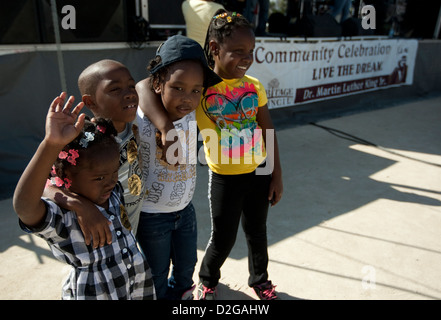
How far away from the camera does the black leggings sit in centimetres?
194

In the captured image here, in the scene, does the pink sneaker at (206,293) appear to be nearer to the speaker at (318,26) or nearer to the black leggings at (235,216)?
the black leggings at (235,216)

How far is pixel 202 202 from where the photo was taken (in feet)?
11.6

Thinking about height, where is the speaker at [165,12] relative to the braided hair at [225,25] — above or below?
above

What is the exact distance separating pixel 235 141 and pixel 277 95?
15.4 ft

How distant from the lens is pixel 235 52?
179cm

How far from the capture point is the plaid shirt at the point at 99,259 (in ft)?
3.96

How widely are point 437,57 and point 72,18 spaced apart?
9.74 m

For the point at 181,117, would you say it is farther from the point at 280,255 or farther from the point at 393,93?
the point at 393,93

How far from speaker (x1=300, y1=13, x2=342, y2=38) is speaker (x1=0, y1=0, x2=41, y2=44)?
15.2 feet

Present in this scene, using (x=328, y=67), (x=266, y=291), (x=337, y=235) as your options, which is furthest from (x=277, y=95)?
(x=266, y=291)

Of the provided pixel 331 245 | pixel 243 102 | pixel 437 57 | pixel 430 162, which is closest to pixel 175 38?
pixel 243 102

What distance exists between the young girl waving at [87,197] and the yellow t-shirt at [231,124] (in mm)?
615

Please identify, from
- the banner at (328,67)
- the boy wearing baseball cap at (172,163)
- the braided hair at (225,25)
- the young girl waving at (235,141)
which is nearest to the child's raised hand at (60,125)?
the boy wearing baseball cap at (172,163)

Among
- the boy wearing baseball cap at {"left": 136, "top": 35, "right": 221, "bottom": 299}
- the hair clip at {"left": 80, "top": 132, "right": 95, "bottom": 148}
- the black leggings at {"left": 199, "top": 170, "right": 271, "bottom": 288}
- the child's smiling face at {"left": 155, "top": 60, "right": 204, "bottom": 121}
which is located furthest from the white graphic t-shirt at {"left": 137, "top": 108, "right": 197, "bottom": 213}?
the hair clip at {"left": 80, "top": 132, "right": 95, "bottom": 148}
